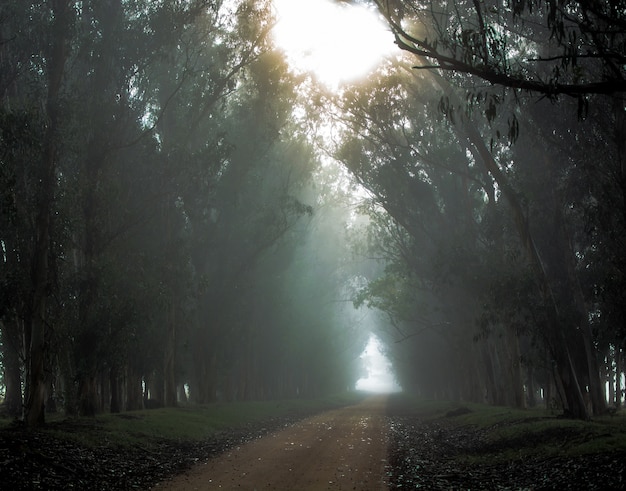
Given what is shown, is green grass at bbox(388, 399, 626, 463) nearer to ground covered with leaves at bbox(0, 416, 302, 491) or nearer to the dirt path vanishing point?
the dirt path vanishing point

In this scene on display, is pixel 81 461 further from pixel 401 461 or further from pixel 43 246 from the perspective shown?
pixel 401 461

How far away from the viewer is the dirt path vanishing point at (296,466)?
36.3 feet

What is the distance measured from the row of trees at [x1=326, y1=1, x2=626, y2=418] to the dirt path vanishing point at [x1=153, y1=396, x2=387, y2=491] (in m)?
7.37

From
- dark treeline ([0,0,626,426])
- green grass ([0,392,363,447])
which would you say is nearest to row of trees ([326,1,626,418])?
dark treeline ([0,0,626,426])

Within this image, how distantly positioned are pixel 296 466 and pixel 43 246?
9.09m

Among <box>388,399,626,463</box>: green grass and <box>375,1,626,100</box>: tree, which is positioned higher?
<box>375,1,626,100</box>: tree

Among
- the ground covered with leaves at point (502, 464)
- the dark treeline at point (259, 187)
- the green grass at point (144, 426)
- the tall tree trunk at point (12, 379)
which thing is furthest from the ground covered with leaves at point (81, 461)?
the tall tree trunk at point (12, 379)

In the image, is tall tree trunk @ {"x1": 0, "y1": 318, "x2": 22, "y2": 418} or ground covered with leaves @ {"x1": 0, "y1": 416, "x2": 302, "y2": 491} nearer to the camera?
ground covered with leaves @ {"x1": 0, "y1": 416, "x2": 302, "y2": 491}

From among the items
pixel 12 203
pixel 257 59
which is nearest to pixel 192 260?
pixel 257 59

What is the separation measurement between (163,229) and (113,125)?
7415 millimetres

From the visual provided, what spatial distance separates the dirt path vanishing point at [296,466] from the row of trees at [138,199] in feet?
19.3

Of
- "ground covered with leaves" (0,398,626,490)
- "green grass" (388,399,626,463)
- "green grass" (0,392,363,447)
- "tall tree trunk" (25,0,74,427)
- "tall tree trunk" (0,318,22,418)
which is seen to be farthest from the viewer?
"tall tree trunk" (0,318,22,418)

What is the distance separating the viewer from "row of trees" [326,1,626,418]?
1984cm

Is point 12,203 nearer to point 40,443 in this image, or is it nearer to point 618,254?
point 40,443
